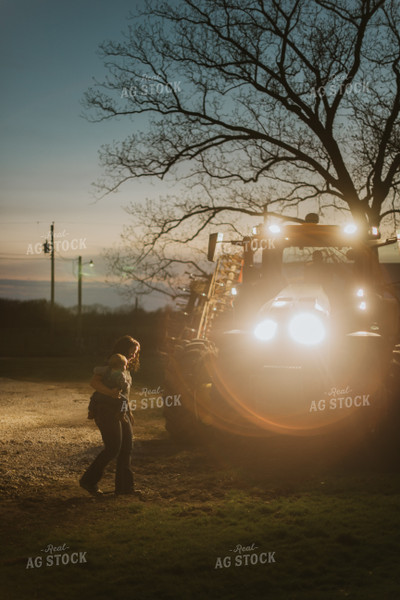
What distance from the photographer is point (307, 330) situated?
375 inches

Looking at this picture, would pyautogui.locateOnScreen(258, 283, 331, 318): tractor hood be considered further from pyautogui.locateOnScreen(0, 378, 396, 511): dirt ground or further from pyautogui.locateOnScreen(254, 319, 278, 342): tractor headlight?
pyautogui.locateOnScreen(0, 378, 396, 511): dirt ground

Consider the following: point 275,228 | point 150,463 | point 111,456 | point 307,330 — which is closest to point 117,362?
point 111,456

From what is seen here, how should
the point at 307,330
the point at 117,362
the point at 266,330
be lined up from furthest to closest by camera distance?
the point at 266,330
the point at 307,330
the point at 117,362

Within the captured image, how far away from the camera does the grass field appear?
16.9 feet

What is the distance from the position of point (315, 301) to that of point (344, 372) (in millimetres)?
1054

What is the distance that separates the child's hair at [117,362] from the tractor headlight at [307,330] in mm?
2570

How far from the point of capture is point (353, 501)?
7.29 m

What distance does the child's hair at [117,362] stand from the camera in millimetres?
8062

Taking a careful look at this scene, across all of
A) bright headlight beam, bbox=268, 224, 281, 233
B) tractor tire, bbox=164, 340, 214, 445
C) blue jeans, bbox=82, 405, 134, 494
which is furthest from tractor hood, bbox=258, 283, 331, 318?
blue jeans, bbox=82, 405, 134, 494

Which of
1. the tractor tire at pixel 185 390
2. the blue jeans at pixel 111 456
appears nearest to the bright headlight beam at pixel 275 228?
the tractor tire at pixel 185 390

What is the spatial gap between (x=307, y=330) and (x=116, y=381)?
2.96 metres

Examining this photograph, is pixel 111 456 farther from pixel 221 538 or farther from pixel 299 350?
pixel 299 350

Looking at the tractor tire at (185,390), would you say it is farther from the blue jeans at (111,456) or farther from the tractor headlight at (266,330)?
the blue jeans at (111,456)

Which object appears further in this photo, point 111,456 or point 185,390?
point 185,390
